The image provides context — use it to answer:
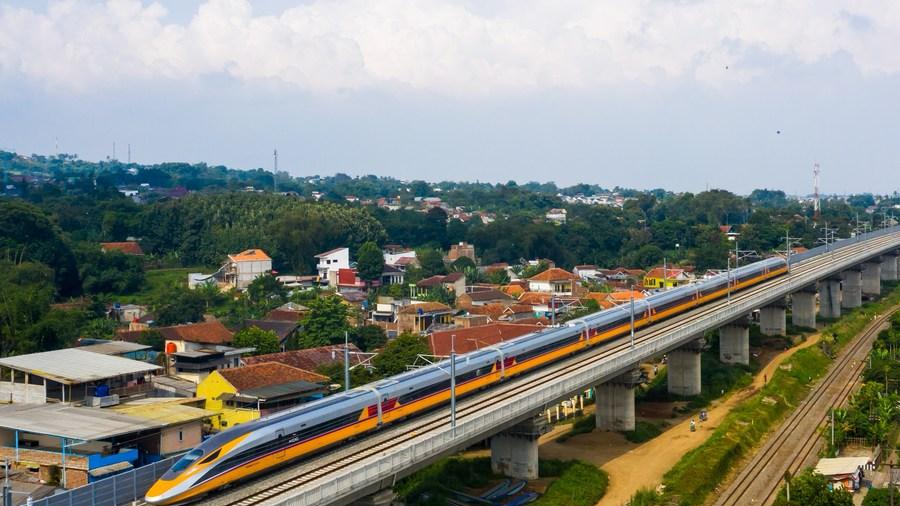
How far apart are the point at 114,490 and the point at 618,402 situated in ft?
99.1

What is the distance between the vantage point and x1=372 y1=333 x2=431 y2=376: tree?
56375 millimetres

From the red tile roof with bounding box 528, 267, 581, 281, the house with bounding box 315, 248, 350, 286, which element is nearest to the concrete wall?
the red tile roof with bounding box 528, 267, 581, 281

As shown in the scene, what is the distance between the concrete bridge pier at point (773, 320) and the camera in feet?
267

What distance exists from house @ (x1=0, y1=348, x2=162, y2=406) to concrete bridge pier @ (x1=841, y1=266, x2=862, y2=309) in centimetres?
7759

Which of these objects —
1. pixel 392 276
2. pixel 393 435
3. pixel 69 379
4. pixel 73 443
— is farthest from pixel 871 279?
pixel 73 443

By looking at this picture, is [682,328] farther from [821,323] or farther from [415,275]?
[415,275]

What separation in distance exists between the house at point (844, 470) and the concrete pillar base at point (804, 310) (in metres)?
43.6

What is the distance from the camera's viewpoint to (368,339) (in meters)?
75.4

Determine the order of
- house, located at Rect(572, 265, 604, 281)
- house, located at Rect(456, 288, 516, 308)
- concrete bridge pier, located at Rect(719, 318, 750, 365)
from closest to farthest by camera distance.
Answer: concrete bridge pier, located at Rect(719, 318, 750, 365)
house, located at Rect(456, 288, 516, 308)
house, located at Rect(572, 265, 604, 281)

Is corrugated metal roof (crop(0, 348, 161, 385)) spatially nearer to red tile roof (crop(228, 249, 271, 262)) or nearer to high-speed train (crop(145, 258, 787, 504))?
high-speed train (crop(145, 258, 787, 504))

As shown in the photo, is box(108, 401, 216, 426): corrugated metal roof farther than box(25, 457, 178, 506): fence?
Yes

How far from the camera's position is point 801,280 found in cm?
8119

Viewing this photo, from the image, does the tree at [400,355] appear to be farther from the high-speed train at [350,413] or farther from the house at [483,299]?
the house at [483,299]

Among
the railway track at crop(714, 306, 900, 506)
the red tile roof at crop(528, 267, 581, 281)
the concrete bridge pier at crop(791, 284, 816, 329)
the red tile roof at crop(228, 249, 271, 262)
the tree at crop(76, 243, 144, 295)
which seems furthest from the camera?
the red tile roof at crop(228, 249, 271, 262)
